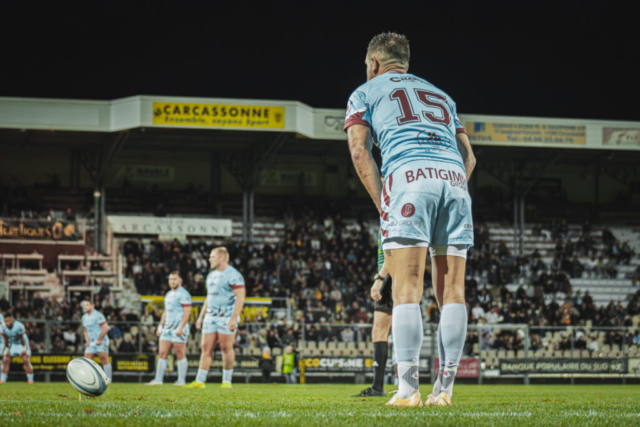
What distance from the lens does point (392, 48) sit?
5.62 meters

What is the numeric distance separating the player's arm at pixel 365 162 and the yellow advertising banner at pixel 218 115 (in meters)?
24.8

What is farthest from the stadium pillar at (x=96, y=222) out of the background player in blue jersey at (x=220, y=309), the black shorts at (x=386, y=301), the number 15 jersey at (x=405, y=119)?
the number 15 jersey at (x=405, y=119)

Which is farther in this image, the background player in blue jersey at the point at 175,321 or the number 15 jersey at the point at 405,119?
the background player in blue jersey at the point at 175,321

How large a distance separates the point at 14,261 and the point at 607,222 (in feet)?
91.8

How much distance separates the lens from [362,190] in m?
38.2

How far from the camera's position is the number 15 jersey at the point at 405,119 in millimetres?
5270

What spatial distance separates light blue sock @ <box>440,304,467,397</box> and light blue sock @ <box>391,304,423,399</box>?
0.93 feet

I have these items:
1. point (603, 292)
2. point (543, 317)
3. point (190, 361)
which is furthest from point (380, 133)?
point (603, 292)

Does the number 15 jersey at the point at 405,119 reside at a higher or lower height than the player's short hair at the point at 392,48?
lower

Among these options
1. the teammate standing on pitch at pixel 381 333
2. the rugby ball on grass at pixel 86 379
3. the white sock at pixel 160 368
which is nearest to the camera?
the rugby ball on grass at pixel 86 379

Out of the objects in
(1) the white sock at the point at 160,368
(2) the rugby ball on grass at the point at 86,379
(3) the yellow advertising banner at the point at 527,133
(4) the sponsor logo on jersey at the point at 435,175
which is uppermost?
(3) the yellow advertising banner at the point at 527,133

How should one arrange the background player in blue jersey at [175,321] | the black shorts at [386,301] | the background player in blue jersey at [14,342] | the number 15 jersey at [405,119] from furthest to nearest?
the background player in blue jersey at [14,342]
the background player in blue jersey at [175,321]
the black shorts at [386,301]
the number 15 jersey at [405,119]

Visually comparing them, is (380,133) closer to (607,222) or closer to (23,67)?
(607,222)

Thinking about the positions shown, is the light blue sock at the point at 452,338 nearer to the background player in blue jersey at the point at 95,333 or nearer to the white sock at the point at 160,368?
the white sock at the point at 160,368
